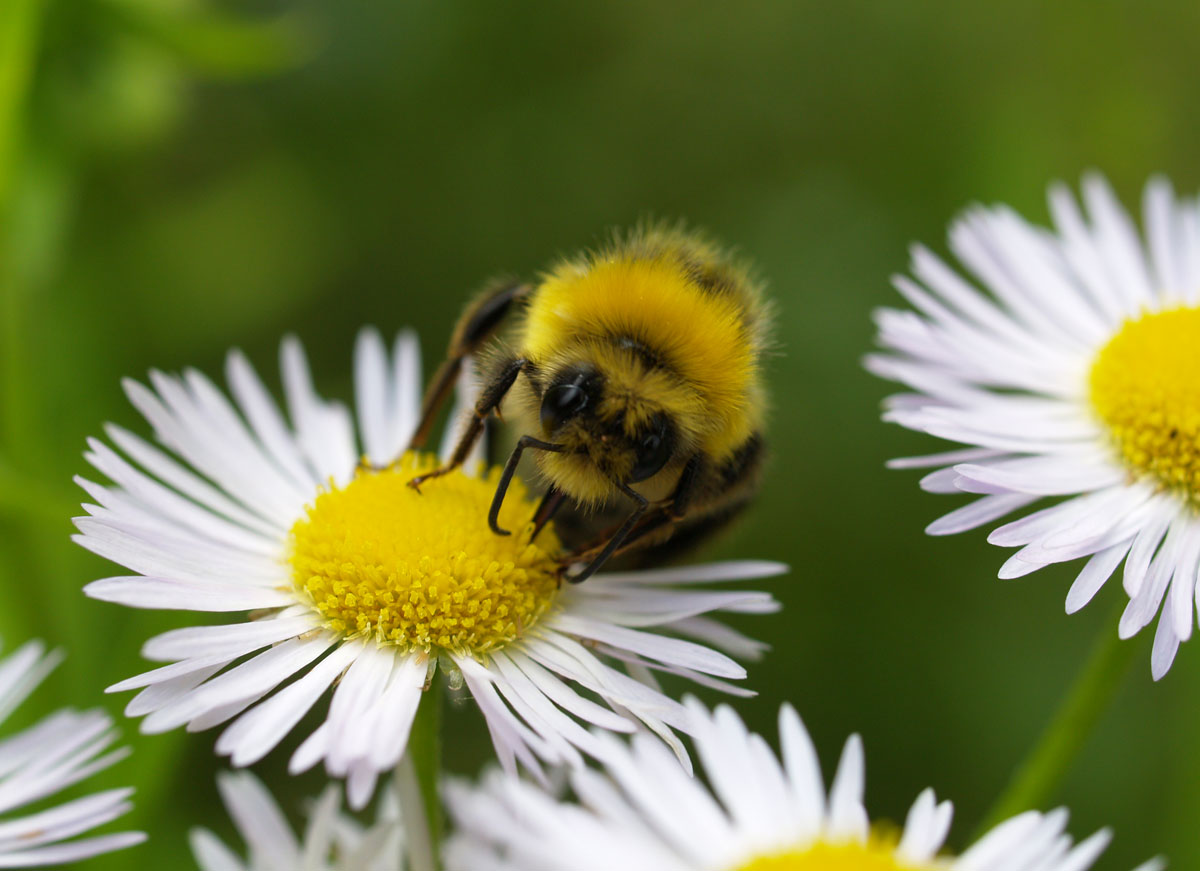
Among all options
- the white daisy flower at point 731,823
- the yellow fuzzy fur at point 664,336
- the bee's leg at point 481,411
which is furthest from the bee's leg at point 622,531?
the white daisy flower at point 731,823

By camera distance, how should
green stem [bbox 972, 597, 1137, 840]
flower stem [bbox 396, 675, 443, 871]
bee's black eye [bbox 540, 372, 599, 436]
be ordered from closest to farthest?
flower stem [bbox 396, 675, 443, 871] → bee's black eye [bbox 540, 372, 599, 436] → green stem [bbox 972, 597, 1137, 840]

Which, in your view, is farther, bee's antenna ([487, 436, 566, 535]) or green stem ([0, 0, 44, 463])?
green stem ([0, 0, 44, 463])

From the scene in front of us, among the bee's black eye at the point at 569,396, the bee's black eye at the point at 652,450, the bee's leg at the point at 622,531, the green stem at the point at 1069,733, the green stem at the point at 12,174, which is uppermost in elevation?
the green stem at the point at 12,174

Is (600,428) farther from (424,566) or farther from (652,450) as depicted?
(424,566)

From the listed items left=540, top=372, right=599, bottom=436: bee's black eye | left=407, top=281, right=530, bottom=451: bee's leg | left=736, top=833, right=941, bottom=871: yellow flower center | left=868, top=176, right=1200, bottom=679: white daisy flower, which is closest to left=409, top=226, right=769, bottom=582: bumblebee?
left=540, top=372, right=599, bottom=436: bee's black eye

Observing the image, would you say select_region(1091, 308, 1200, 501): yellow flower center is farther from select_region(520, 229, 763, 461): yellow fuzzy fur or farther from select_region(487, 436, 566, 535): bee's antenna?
select_region(487, 436, 566, 535): bee's antenna

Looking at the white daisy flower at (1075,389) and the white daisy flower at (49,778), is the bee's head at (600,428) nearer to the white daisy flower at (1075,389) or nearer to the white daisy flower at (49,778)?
the white daisy flower at (1075,389)

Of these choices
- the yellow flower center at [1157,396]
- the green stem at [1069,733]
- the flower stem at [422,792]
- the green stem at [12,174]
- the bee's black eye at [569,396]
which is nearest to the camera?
the flower stem at [422,792]
